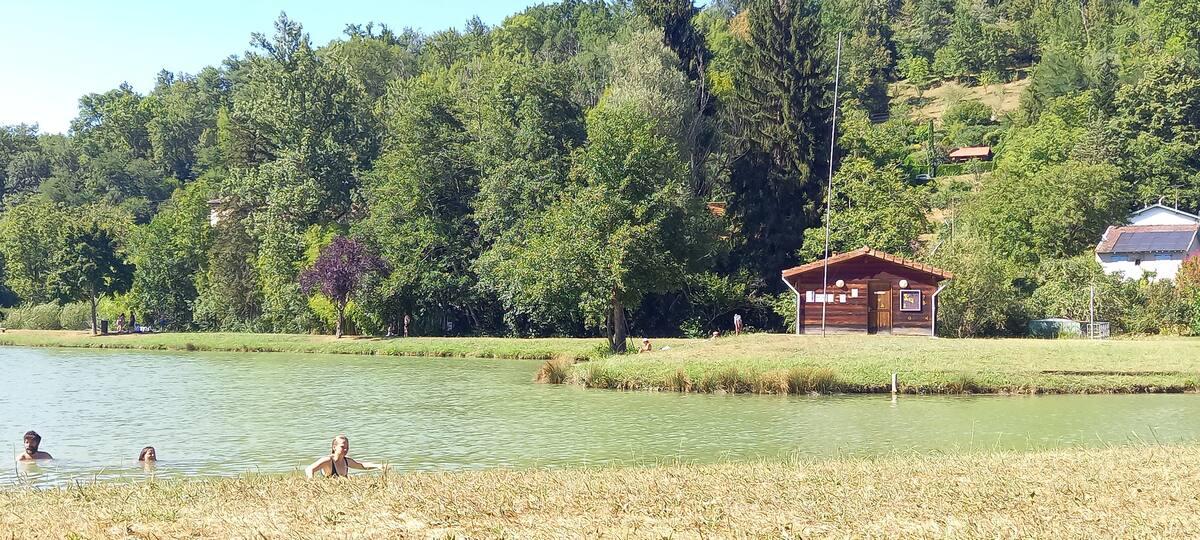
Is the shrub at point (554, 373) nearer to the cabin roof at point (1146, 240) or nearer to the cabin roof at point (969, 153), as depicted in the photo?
the cabin roof at point (1146, 240)

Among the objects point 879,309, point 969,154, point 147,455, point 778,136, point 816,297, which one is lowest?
point 147,455

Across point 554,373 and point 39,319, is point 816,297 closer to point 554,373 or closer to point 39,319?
point 554,373

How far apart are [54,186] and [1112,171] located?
115 meters

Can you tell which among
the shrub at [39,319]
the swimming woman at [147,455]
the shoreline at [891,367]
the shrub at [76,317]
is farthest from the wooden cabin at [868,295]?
the shrub at [39,319]

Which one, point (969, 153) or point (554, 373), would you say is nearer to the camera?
point (554, 373)

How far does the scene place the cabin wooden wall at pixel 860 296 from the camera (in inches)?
1838

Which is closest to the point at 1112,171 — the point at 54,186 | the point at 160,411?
the point at 160,411

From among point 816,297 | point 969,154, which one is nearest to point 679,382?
point 816,297

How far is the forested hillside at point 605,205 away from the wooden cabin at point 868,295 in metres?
4.51

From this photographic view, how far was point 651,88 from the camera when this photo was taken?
6425cm

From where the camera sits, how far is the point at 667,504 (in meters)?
11.7

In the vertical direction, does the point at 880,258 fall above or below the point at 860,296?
above

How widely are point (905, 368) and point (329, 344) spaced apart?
34.2m

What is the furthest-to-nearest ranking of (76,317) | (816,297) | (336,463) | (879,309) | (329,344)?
(76,317), (329,344), (816,297), (879,309), (336,463)
